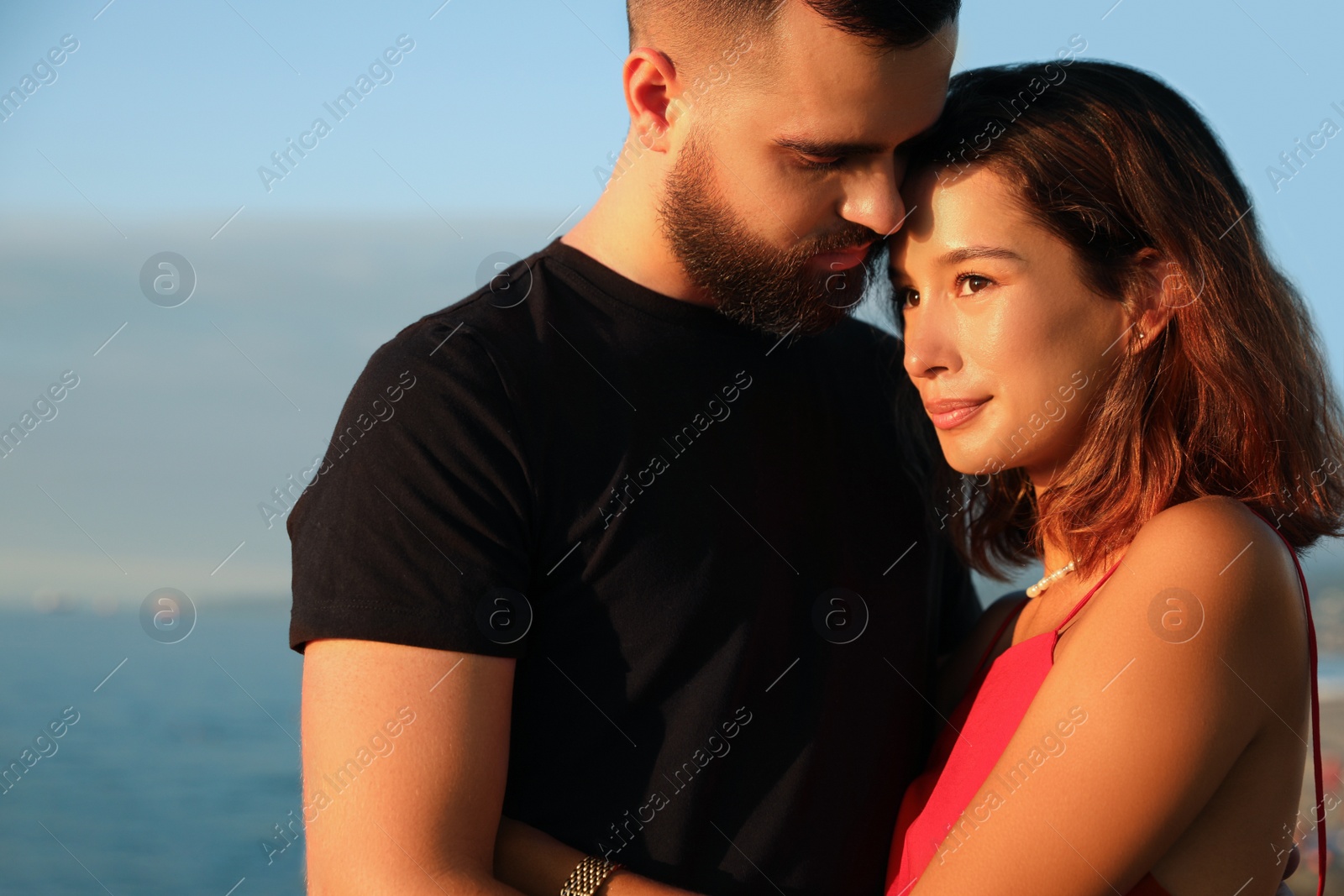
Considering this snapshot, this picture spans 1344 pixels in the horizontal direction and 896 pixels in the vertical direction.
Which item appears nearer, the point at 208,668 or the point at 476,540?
the point at 476,540

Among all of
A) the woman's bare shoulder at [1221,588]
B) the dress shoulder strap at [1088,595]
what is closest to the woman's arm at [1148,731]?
the woman's bare shoulder at [1221,588]

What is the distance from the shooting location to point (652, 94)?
2025 mm

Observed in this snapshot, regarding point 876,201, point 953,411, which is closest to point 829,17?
point 876,201

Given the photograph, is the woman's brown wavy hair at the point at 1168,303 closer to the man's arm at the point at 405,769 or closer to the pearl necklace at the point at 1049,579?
the pearl necklace at the point at 1049,579

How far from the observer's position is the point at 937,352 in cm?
189

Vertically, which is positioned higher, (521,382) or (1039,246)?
(1039,246)

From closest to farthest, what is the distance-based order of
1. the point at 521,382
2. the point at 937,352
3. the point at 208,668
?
1. the point at 521,382
2. the point at 937,352
3. the point at 208,668

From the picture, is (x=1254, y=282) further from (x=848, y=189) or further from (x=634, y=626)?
(x=634, y=626)

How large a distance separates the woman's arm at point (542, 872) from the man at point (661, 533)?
1 cm

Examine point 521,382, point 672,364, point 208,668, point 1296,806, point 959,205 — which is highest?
point 959,205

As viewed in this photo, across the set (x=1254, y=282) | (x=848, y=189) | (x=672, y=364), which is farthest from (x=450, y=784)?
(x=1254, y=282)

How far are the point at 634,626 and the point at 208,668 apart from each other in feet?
76.6

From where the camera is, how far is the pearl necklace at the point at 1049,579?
2004 mm

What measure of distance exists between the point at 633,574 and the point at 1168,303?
1.05m
